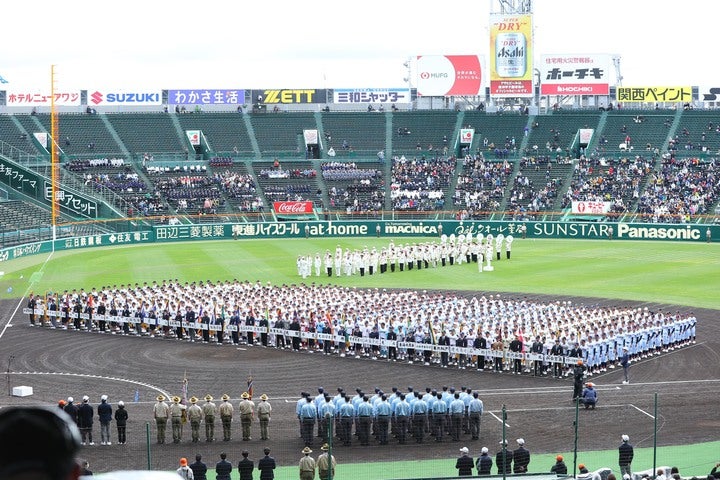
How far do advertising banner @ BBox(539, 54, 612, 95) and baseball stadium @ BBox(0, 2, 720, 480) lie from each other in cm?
26

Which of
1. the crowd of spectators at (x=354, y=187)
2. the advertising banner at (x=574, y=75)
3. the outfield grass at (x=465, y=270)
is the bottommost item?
the outfield grass at (x=465, y=270)

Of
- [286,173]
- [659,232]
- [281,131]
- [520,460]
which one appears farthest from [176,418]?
[281,131]

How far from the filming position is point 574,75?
87.1 meters

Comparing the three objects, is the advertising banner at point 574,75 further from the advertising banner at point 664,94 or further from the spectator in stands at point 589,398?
the spectator in stands at point 589,398

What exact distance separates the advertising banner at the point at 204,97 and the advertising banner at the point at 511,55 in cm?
2353

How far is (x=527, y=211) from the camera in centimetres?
7419

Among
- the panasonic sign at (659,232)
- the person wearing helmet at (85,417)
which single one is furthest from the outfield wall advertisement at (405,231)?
the person wearing helmet at (85,417)

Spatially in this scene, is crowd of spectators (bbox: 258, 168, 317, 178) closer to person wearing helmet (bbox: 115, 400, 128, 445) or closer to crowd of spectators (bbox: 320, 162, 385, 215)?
crowd of spectators (bbox: 320, 162, 385, 215)

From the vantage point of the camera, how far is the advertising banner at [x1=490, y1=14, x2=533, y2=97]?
8425 cm

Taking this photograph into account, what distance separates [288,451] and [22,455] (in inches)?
713

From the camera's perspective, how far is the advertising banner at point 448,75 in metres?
87.4

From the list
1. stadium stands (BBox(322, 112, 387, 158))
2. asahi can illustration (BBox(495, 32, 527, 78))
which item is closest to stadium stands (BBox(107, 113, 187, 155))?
stadium stands (BBox(322, 112, 387, 158))

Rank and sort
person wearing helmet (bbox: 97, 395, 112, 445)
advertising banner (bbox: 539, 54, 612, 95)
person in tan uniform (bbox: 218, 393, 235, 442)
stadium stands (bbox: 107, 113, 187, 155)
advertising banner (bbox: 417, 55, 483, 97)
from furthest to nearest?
advertising banner (bbox: 417, 55, 483, 97), advertising banner (bbox: 539, 54, 612, 95), stadium stands (bbox: 107, 113, 187, 155), person in tan uniform (bbox: 218, 393, 235, 442), person wearing helmet (bbox: 97, 395, 112, 445)

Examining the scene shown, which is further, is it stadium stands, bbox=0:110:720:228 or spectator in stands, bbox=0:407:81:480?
stadium stands, bbox=0:110:720:228
